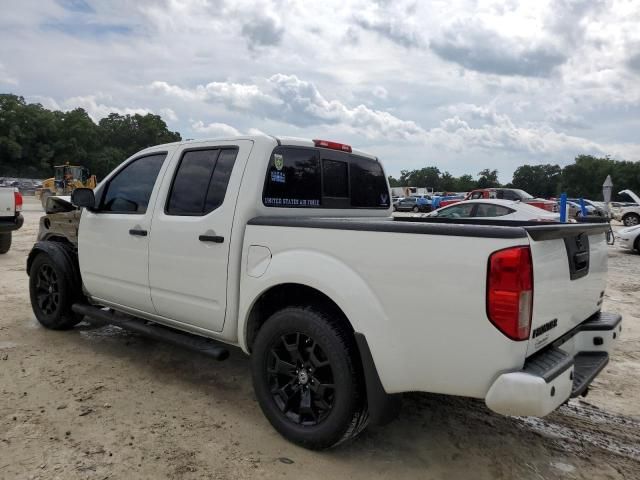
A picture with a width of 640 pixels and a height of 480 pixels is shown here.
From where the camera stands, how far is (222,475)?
2.76m

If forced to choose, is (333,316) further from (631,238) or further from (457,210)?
(631,238)

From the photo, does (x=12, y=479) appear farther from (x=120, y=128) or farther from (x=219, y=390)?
(x=120, y=128)

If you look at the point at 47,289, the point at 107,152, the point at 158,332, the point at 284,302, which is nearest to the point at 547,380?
the point at 284,302

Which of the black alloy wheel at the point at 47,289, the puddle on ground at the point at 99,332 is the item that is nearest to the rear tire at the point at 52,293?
the black alloy wheel at the point at 47,289

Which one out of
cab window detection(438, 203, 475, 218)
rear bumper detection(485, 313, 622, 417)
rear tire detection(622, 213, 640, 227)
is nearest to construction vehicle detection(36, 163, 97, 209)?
cab window detection(438, 203, 475, 218)

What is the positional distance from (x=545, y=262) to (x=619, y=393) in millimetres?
2399

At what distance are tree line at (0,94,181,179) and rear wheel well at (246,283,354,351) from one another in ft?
232

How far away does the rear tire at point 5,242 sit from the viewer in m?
10.6

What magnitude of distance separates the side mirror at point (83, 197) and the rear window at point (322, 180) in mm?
1920

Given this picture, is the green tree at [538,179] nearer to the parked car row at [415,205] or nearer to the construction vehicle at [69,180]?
the parked car row at [415,205]

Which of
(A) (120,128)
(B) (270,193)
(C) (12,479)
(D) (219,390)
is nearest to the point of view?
(C) (12,479)

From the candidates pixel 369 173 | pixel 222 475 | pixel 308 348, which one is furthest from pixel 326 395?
pixel 369 173

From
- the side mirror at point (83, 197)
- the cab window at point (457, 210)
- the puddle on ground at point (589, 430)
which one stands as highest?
the side mirror at point (83, 197)

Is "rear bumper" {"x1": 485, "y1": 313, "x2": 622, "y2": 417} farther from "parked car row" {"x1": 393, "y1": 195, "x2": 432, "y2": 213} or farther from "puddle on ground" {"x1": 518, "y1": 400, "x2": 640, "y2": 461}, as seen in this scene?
"parked car row" {"x1": 393, "y1": 195, "x2": 432, "y2": 213}
